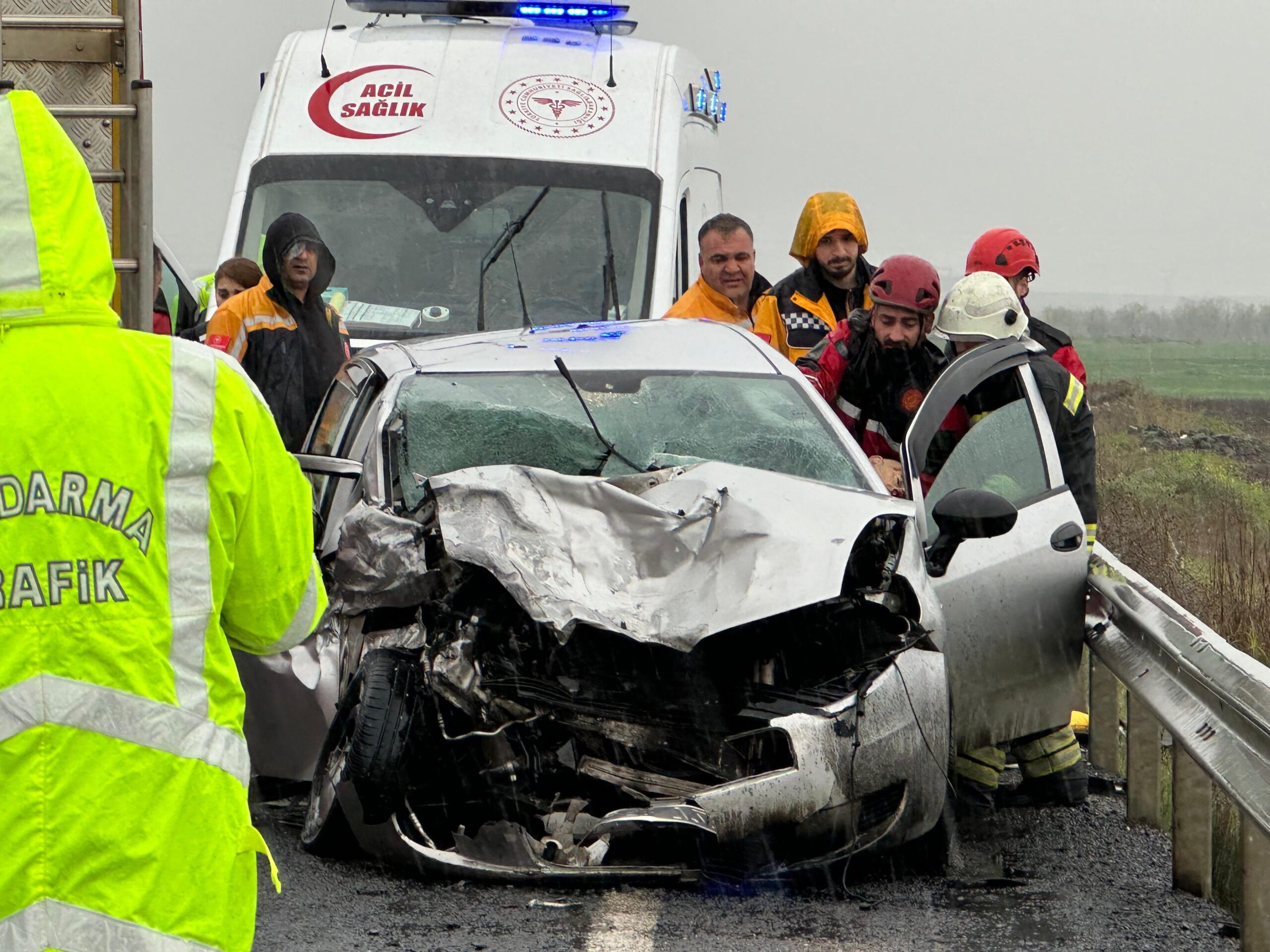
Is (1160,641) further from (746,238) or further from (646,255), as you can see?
(646,255)

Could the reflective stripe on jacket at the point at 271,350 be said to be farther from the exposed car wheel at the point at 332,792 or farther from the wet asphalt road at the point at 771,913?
the exposed car wheel at the point at 332,792

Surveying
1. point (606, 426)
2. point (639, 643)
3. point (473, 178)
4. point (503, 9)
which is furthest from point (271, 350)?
point (639, 643)

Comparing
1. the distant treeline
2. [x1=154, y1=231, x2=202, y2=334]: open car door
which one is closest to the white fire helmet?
[x1=154, y1=231, x2=202, y2=334]: open car door

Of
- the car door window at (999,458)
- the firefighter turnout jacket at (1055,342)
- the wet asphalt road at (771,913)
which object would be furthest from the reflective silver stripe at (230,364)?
the firefighter turnout jacket at (1055,342)

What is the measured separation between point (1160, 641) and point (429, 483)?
7.01 ft

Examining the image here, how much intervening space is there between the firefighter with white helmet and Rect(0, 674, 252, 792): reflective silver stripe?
3.59m

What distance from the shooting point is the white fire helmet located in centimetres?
632

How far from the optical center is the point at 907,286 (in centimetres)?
635

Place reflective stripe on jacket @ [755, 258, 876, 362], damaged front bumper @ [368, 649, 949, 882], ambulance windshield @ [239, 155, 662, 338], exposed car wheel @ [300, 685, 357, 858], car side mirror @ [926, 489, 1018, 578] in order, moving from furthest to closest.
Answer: ambulance windshield @ [239, 155, 662, 338], reflective stripe on jacket @ [755, 258, 876, 362], car side mirror @ [926, 489, 1018, 578], exposed car wheel @ [300, 685, 357, 858], damaged front bumper @ [368, 649, 949, 882]

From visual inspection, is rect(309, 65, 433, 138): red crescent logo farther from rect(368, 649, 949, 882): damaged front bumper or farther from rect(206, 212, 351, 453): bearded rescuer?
rect(368, 649, 949, 882): damaged front bumper

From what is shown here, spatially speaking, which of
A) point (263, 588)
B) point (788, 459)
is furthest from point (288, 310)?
point (263, 588)

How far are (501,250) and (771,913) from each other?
11.4 ft

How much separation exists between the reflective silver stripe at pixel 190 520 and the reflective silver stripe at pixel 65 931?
0.28 m

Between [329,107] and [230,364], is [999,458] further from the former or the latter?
[329,107]
